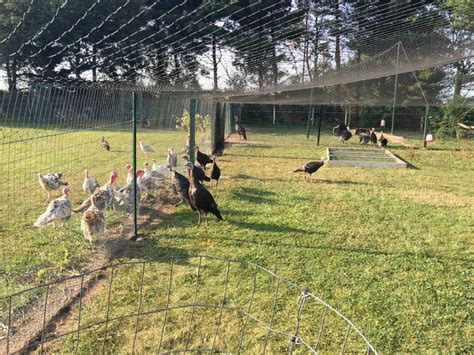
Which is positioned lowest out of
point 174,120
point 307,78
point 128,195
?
point 128,195

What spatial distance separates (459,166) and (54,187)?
1028 cm

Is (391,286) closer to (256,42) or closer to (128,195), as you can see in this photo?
(128,195)

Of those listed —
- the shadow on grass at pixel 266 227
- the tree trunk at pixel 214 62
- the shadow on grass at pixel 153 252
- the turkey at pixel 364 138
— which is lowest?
the shadow on grass at pixel 153 252

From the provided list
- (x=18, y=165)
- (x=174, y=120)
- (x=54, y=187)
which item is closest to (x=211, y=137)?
(x=174, y=120)

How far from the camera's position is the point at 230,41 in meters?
6.98

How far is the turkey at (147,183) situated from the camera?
20.0 ft

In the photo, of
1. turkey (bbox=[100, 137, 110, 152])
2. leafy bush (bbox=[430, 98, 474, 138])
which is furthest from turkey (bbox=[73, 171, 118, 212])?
leafy bush (bbox=[430, 98, 474, 138])

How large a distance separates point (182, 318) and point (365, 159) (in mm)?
9474


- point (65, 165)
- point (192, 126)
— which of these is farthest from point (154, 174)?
point (65, 165)

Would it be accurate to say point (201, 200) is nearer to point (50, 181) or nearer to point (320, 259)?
point (320, 259)

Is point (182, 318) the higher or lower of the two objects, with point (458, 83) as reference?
lower

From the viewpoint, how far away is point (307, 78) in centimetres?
1123

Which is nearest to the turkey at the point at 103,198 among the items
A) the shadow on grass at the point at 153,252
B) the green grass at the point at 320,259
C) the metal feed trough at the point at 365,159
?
the green grass at the point at 320,259

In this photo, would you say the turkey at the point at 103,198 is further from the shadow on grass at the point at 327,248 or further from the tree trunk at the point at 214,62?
the tree trunk at the point at 214,62
